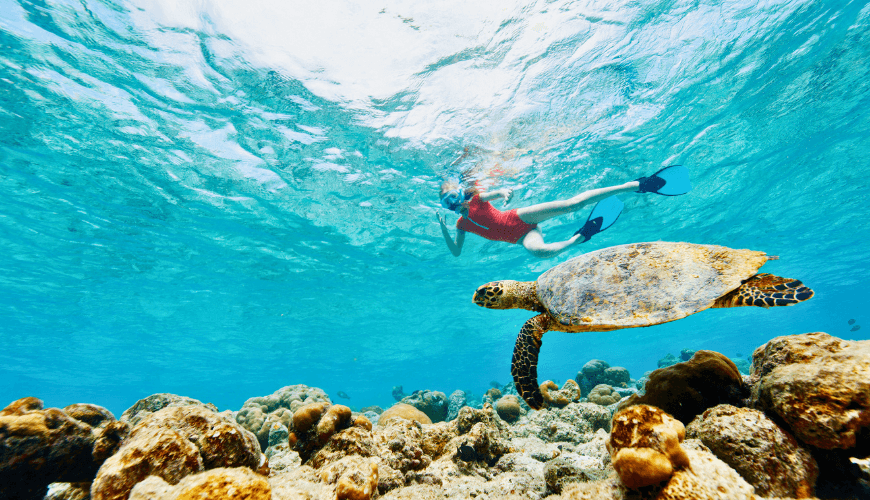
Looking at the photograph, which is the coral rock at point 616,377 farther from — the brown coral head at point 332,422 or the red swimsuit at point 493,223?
the brown coral head at point 332,422

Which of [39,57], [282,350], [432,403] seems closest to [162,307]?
[282,350]

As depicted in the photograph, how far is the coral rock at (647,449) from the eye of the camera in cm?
134

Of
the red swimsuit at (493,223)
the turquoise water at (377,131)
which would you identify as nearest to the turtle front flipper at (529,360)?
the red swimsuit at (493,223)

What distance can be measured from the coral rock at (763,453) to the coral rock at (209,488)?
2357 millimetres

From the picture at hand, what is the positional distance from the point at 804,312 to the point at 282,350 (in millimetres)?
85543

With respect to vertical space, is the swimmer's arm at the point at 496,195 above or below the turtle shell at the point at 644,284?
above

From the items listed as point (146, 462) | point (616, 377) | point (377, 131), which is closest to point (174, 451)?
point (146, 462)

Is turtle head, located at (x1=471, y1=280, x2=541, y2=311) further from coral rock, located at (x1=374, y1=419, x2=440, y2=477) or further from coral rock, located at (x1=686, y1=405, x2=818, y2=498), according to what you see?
coral rock, located at (x1=686, y1=405, x2=818, y2=498)

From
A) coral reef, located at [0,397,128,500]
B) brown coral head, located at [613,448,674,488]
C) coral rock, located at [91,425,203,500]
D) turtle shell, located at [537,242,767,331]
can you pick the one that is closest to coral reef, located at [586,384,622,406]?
turtle shell, located at [537,242,767,331]

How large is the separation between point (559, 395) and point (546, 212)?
4371 millimetres

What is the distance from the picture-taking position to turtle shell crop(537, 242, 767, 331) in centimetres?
254

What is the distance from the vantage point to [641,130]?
10930 millimetres

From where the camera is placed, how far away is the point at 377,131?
31.8 ft

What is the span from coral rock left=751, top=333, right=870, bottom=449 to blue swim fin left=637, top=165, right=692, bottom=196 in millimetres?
6324
